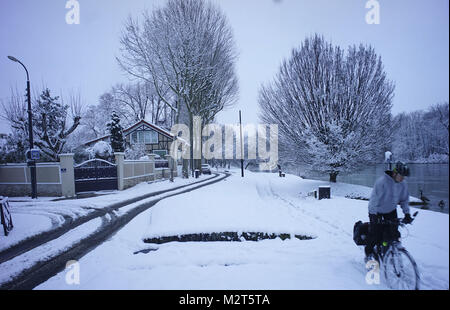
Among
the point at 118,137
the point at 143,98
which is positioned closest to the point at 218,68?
the point at 118,137

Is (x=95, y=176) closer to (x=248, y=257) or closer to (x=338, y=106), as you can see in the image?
(x=248, y=257)

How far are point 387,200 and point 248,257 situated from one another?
2462mm

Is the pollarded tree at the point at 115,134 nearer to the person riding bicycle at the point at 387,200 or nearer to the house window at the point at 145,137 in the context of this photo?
the house window at the point at 145,137

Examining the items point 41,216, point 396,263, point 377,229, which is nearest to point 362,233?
point 377,229

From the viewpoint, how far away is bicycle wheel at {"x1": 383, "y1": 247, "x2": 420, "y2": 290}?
2510 millimetres

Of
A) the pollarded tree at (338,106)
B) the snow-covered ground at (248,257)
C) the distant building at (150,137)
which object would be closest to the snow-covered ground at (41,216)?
the snow-covered ground at (248,257)

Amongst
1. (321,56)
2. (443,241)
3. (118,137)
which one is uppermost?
(321,56)

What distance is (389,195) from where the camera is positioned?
2.98m

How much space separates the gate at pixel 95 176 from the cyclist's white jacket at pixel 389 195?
13.8 m

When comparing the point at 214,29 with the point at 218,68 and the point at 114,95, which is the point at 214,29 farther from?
the point at 114,95

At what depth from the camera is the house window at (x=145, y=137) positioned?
27.8m

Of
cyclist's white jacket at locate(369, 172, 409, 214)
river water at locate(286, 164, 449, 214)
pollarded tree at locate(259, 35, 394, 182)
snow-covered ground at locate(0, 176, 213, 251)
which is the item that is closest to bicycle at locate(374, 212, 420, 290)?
cyclist's white jacket at locate(369, 172, 409, 214)
